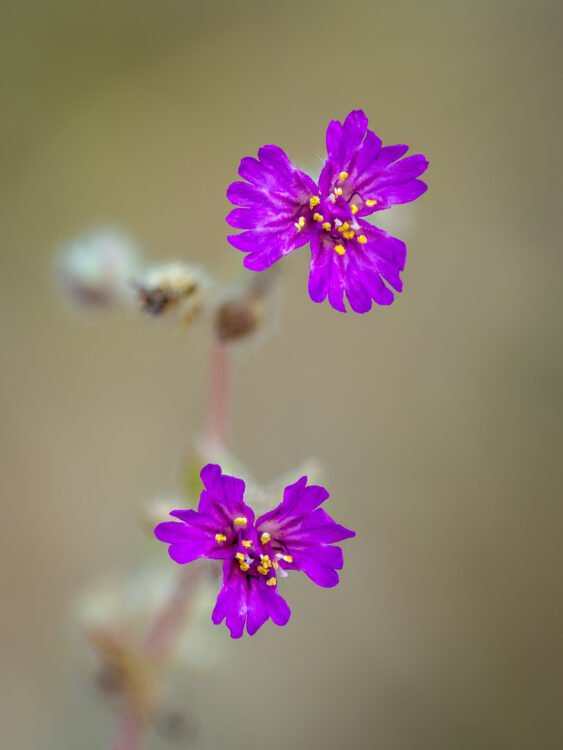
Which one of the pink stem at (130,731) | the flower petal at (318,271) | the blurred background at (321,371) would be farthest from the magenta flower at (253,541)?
the blurred background at (321,371)

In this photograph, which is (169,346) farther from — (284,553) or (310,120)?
(284,553)

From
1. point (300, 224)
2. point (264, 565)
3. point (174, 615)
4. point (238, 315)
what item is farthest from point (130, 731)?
point (300, 224)

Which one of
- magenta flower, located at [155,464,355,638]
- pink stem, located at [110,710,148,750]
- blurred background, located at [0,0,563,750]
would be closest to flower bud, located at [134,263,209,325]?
magenta flower, located at [155,464,355,638]

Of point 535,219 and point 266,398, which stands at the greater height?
point 535,219

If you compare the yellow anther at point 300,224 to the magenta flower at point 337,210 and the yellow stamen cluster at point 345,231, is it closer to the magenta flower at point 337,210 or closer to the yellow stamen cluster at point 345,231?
the magenta flower at point 337,210

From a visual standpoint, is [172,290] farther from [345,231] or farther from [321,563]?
[321,563]

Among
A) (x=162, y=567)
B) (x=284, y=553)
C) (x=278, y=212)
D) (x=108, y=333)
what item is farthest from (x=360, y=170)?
(x=108, y=333)

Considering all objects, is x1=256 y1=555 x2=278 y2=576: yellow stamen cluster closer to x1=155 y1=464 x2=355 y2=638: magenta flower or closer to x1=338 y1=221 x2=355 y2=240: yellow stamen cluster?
x1=155 y1=464 x2=355 y2=638: magenta flower
